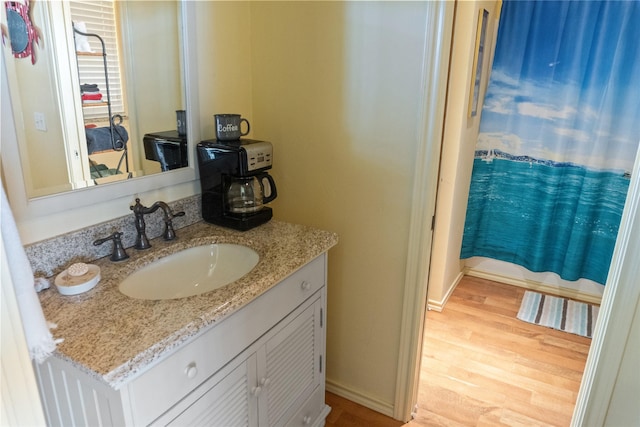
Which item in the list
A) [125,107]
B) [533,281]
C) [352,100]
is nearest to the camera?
[125,107]

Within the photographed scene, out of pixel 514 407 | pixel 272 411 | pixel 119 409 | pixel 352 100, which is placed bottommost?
pixel 514 407

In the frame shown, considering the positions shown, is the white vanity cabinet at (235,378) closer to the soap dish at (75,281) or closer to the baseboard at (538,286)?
the soap dish at (75,281)

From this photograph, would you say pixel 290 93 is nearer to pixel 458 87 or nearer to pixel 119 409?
pixel 458 87

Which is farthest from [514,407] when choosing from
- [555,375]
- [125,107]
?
[125,107]

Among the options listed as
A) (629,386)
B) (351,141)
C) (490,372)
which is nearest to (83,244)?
(351,141)

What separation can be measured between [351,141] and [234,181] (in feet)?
1.61

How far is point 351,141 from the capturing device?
5.67 ft

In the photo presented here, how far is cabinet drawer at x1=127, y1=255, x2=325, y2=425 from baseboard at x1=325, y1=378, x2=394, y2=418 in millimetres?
785

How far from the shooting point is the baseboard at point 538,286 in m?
Answer: 3.07

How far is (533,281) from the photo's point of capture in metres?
3.24

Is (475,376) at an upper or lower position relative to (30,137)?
lower

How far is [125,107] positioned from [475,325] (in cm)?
236

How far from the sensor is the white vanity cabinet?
96 cm

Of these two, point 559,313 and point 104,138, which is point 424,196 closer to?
point 104,138
